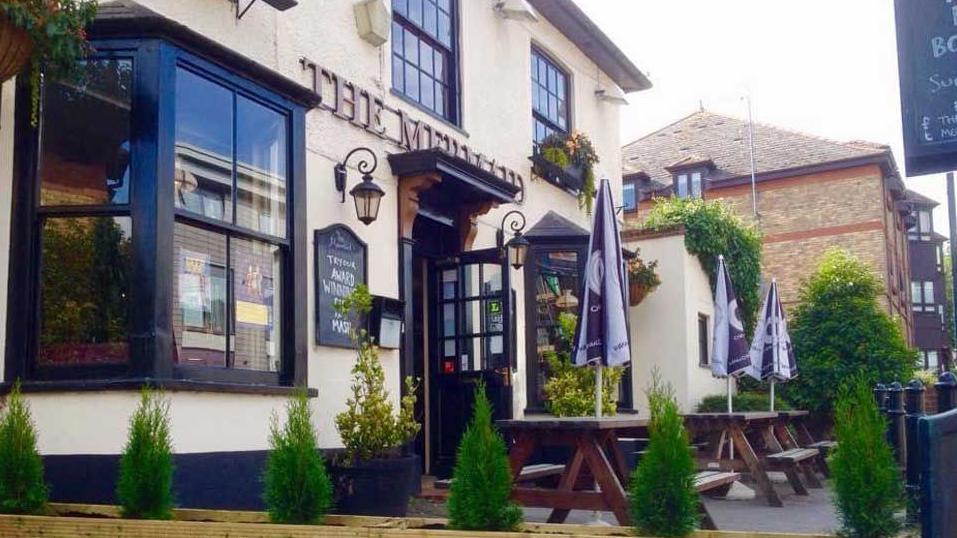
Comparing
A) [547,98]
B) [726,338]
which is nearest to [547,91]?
[547,98]

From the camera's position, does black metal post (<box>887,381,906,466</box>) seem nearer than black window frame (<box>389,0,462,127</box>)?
Yes

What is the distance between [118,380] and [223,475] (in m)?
0.96

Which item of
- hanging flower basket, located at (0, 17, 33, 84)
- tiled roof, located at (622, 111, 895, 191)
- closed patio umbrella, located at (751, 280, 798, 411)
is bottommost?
closed patio umbrella, located at (751, 280, 798, 411)

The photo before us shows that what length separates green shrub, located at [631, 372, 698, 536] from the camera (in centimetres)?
491

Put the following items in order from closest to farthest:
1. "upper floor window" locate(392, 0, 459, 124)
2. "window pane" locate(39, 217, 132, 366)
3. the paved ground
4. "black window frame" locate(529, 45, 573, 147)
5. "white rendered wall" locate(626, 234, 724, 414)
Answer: "window pane" locate(39, 217, 132, 366), the paved ground, "upper floor window" locate(392, 0, 459, 124), "black window frame" locate(529, 45, 573, 147), "white rendered wall" locate(626, 234, 724, 414)

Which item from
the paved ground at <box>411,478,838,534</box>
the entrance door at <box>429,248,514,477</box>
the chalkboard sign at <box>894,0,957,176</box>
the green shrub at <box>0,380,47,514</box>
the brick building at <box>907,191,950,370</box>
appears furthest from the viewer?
the brick building at <box>907,191,950,370</box>

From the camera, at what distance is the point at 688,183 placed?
2916 centimetres

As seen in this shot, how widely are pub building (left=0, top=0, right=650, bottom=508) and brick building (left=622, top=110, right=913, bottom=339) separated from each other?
57.8ft

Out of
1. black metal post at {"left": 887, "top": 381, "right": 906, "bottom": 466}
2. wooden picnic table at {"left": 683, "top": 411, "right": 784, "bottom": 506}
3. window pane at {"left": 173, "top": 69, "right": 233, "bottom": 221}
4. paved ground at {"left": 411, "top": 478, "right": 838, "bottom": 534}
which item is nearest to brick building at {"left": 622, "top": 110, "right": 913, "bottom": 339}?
wooden picnic table at {"left": 683, "top": 411, "right": 784, "bottom": 506}

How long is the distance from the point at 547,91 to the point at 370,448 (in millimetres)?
7146

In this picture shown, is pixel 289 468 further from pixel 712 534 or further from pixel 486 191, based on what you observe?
pixel 486 191

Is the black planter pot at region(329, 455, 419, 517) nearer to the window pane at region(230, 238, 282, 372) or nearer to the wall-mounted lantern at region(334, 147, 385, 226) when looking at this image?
the window pane at region(230, 238, 282, 372)

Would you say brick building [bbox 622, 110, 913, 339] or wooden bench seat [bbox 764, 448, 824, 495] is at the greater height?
brick building [bbox 622, 110, 913, 339]

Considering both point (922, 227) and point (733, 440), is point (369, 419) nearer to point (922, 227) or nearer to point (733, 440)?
point (733, 440)
